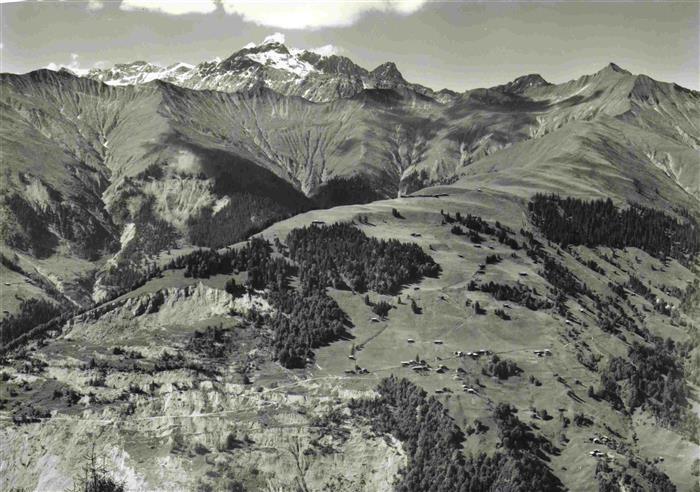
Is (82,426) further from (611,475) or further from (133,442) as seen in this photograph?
(611,475)

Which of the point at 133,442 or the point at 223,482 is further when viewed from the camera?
the point at 133,442

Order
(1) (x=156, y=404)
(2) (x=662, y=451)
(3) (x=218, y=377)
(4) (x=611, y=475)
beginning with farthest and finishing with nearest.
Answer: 1. (3) (x=218, y=377)
2. (1) (x=156, y=404)
3. (2) (x=662, y=451)
4. (4) (x=611, y=475)

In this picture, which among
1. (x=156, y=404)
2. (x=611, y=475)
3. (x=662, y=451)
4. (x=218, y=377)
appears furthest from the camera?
(x=218, y=377)

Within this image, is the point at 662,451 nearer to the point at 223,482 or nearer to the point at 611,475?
the point at 611,475

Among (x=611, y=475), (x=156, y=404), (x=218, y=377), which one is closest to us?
→ (x=611, y=475)

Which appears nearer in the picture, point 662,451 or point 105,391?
point 662,451

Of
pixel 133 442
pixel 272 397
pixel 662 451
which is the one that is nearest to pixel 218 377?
pixel 272 397

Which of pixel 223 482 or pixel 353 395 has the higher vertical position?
pixel 353 395

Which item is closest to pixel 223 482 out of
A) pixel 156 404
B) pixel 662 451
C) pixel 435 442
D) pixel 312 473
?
pixel 312 473

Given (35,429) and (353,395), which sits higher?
(353,395)

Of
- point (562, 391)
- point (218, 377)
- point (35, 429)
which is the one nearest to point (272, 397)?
point (218, 377)
